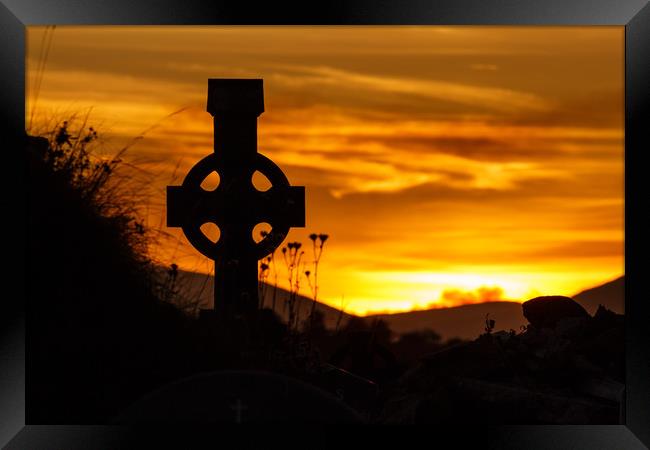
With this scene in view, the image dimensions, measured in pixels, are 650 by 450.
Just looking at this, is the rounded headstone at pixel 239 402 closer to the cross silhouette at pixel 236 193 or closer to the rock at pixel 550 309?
the cross silhouette at pixel 236 193

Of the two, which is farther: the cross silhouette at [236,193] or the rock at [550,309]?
the rock at [550,309]

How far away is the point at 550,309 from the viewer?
6.19m

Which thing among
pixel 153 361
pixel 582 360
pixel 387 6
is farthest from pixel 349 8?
pixel 582 360

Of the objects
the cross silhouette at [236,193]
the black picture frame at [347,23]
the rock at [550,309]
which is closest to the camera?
the black picture frame at [347,23]

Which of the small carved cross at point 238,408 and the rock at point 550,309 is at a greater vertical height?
the rock at point 550,309

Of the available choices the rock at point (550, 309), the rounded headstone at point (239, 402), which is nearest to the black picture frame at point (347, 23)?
the rounded headstone at point (239, 402)

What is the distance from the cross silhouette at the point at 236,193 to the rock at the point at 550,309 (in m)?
1.56

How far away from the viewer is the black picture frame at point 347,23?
371cm

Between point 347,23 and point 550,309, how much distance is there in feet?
10.2

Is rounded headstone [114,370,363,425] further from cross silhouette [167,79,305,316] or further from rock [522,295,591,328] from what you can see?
rock [522,295,591,328]

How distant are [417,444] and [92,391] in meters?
1.72

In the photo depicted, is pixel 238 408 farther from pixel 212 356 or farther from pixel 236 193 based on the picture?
pixel 236 193

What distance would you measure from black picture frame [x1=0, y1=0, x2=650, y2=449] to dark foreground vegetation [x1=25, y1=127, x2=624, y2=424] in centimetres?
56

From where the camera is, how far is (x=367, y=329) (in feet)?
17.9
